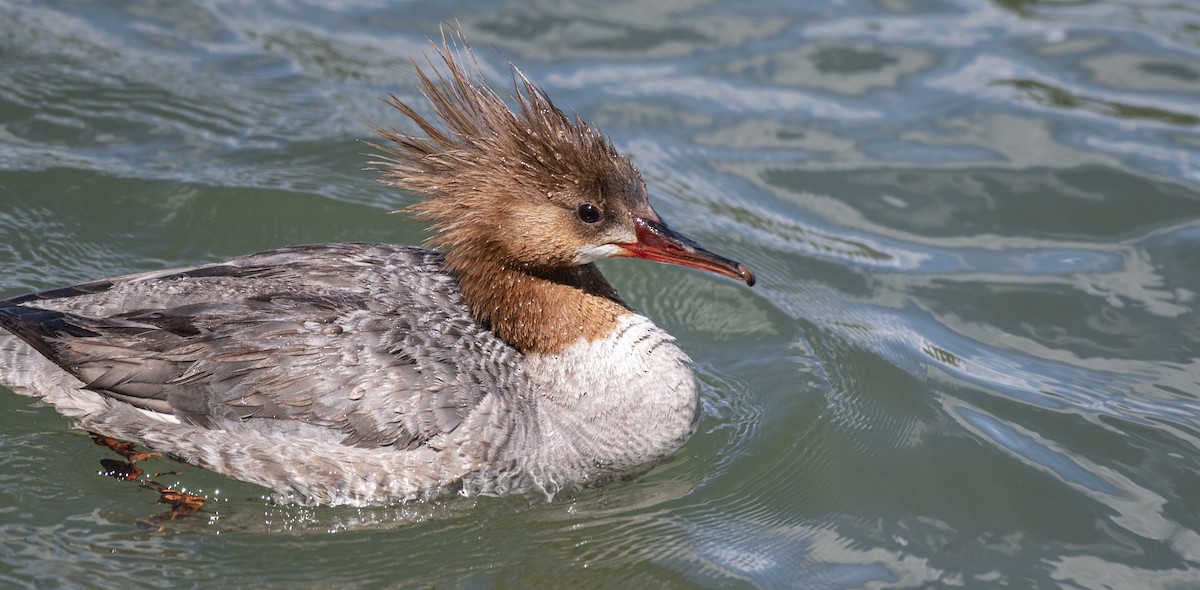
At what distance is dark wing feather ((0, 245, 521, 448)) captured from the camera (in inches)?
217

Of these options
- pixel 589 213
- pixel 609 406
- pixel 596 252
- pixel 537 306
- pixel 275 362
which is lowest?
pixel 609 406

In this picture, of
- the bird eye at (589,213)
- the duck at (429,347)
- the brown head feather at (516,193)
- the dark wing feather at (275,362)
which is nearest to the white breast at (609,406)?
the duck at (429,347)

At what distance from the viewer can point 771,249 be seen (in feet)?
26.6

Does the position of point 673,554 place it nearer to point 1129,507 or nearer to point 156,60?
point 1129,507

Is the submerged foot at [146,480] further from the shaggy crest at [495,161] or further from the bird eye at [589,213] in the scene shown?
the bird eye at [589,213]

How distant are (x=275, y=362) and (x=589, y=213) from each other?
160 centimetres

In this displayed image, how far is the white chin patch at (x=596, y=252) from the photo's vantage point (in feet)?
18.9

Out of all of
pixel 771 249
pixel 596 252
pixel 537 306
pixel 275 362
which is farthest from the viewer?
pixel 771 249

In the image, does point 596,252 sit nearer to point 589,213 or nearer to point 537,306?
point 589,213

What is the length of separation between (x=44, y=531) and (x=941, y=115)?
7002 millimetres

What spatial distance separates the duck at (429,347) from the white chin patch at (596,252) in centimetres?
1

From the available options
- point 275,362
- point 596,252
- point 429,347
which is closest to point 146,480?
point 275,362

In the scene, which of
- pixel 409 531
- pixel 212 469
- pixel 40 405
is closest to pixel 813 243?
pixel 409 531

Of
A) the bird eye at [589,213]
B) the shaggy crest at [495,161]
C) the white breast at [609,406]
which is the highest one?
the shaggy crest at [495,161]
